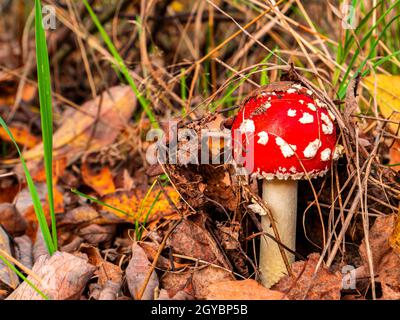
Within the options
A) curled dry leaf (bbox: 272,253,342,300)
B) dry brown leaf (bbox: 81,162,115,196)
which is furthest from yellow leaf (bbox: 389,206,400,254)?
dry brown leaf (bbox: 81,162,115,196)

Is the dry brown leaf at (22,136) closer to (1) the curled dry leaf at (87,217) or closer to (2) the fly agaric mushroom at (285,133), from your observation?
(1) the curled dry leaf at (87,217)

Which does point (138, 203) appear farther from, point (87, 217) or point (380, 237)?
point (380, 237)

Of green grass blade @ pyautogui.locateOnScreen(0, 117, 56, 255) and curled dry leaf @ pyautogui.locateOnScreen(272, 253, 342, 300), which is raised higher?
green grass blade @ pyautogui.locateOnScreen(0, 117, 56, 255)

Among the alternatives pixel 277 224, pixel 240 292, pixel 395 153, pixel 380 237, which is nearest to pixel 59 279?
pixel 240 292

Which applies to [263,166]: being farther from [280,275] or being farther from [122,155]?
[122,155]

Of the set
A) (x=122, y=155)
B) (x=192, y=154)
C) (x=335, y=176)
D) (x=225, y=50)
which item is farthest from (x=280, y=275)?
(x=225, y=50)

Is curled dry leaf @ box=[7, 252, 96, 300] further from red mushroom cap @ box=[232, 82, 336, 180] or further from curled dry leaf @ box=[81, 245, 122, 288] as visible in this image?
red mushroom cap @ box=[232, 82, 336, 180]
